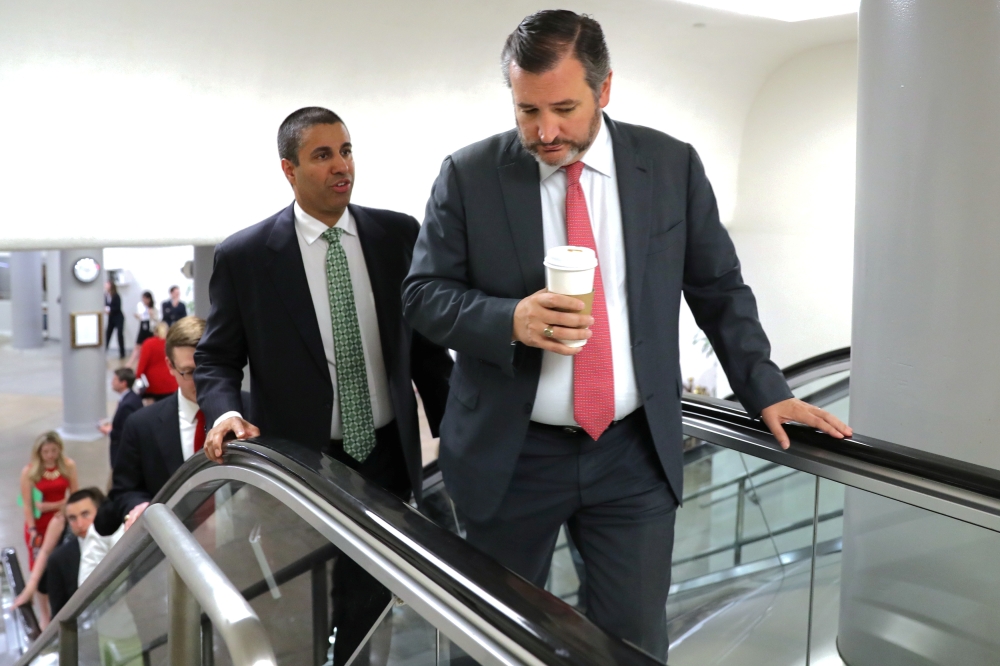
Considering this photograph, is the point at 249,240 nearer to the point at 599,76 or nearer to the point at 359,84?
the point at 599,76

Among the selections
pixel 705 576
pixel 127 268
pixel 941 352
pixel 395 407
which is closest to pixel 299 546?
pixel 395 407

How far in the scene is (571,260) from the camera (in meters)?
1.62

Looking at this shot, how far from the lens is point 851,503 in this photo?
2480mm

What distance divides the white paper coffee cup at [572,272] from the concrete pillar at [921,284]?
983mm

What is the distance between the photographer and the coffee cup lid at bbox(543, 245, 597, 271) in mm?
1608

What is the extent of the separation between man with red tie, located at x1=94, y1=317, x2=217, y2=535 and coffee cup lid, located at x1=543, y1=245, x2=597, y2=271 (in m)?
2.37

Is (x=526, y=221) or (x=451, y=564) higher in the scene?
(x=526, y=221)

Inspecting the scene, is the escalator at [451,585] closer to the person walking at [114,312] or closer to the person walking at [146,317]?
the person walking at [146,317]

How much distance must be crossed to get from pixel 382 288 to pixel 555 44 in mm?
1082

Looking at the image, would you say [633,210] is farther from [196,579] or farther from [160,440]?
[160,440]

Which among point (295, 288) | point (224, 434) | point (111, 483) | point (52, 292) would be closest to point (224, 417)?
point (224, 434)

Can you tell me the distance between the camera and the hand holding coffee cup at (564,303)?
162cm

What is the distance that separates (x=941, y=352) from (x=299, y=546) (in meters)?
1.69

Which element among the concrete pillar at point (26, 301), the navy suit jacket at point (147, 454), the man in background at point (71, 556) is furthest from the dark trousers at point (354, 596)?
the concrete pillar at point (26, 301)
